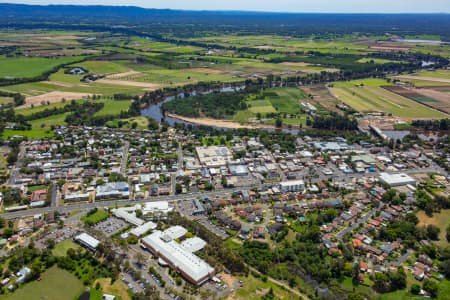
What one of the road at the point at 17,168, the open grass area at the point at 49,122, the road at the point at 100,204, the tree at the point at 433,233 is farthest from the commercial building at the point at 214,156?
the open grass area at the point at 49,122

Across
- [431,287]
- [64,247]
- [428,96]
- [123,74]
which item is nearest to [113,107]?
[123,74]

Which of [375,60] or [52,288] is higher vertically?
[375,60]

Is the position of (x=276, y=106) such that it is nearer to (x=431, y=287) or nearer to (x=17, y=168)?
(x=17, y=168)

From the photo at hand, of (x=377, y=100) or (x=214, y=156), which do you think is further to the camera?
(x=377, y=100)

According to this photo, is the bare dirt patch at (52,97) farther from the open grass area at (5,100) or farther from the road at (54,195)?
the road at (54,195)

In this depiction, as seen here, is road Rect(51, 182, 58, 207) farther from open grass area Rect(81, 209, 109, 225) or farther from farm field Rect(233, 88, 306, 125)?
farm field Rect(233, 88, 306, 125)

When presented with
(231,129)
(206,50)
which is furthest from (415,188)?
(206,50)
